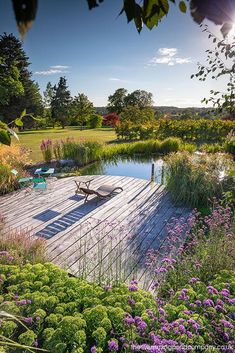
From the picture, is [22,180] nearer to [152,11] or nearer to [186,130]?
[152,11]

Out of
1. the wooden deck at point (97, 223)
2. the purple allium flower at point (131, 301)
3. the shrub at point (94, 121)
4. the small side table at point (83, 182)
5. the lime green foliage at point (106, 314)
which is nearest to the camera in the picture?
the lime green foliage at point (106, 314)

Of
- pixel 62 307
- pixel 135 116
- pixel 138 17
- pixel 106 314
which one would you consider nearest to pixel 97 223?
pixel 62 307

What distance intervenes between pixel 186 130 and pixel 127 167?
8476 millimetres

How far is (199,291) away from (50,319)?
1481 millimetres

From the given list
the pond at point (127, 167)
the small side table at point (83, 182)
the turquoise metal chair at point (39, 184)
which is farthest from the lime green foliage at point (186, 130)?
the turquoise metal chair at point (39, 184)

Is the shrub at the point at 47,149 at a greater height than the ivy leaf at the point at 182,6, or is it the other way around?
the ivy leaf at the point at 182,6

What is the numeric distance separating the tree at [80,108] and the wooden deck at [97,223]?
38188 mm

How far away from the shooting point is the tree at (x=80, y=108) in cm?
4572

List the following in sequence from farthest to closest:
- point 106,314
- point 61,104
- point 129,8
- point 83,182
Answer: point 61,104 < point 83,182 < point 106,314 < point 129,8

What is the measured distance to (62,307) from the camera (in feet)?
8.71

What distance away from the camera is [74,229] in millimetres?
5559

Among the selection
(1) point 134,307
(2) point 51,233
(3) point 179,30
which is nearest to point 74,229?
(2) point 51,233

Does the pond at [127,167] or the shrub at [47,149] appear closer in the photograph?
the pond at [127,167]

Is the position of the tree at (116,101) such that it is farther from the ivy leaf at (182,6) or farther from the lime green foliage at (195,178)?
the ivy leaf at (182,6)
